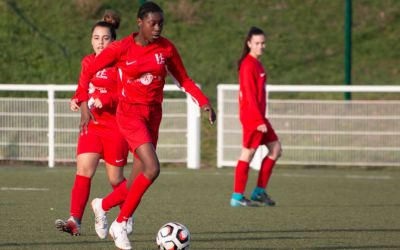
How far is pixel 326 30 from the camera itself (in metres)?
25.3

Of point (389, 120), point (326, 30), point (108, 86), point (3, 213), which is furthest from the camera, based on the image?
point (326, 30)

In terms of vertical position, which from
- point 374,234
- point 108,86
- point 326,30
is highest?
point 326,30

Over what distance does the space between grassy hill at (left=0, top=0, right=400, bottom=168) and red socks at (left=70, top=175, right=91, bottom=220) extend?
1303 cm

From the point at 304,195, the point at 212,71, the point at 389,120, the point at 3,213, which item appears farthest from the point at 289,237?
the point at 212,71

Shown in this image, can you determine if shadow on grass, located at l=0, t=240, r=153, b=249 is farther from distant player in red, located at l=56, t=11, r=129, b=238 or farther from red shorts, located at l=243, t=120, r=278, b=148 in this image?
red shorts, located at l=243, t=120, r=278, b=148

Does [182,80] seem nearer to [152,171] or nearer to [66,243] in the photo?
[152,171]

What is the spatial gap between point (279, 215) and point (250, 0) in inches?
626

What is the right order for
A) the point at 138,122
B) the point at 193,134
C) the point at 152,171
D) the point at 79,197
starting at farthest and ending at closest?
the point at 193,134
the point at 79,197
the point at 138,122
the point at 152,171

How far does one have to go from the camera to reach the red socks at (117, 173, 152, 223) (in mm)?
8016

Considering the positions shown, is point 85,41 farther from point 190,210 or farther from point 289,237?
point 289,237

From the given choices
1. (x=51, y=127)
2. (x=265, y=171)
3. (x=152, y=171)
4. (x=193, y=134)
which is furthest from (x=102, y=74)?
(x=51, y=127)

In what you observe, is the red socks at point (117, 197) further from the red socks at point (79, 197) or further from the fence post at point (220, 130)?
the fence post at point (220, 130)

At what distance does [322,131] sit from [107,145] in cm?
882

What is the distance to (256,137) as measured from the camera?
11953 mm
